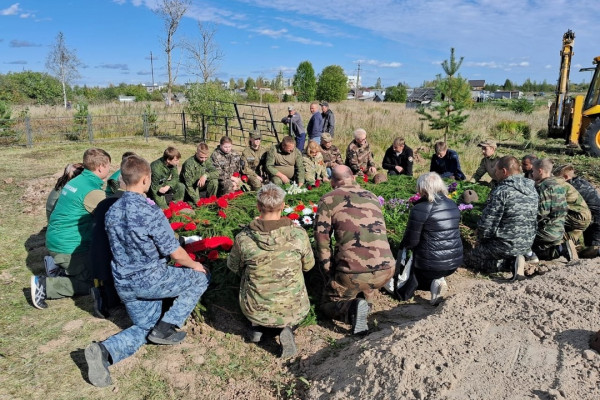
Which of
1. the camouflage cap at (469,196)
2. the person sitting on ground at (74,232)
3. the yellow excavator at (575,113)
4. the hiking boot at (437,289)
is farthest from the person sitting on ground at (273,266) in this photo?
the yellow excavator at (575,113)

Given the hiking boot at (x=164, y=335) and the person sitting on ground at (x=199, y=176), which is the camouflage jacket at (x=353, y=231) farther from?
the person sitting on ground at (x=199, y=176)

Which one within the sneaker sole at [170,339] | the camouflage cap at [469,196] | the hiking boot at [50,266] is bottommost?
the sneaker sole at [170,339]

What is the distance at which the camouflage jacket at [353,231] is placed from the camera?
142 inches

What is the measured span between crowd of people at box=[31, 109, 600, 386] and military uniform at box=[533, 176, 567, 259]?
1 centimetres

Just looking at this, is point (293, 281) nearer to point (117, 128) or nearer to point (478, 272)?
point (478, 272)

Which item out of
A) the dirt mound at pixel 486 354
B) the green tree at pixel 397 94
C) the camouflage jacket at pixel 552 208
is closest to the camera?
the dirt mound at pixel 486 354

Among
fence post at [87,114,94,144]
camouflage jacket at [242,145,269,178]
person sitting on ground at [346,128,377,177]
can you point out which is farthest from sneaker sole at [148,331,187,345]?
fence post at [87,114,94,144]

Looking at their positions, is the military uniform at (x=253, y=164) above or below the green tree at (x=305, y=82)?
below

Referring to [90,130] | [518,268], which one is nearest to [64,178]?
[518,268]

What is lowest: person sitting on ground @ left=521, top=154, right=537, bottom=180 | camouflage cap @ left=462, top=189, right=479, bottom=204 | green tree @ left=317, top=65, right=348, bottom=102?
camouflage cap @ left=462, top=189, right=479, bottom=204

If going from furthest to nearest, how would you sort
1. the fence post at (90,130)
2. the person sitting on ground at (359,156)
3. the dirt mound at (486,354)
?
the fence post at (90,130) < the person sitting on ground at (359,156) < the dirt mound at (486,354)

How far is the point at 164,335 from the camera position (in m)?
3.52

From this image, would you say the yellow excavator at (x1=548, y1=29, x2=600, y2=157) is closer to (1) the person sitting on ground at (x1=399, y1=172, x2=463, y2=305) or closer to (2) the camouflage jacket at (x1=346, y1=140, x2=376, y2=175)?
(2) the camouflage jacket at (x1=346, y1=140, x2=376, y2=175)

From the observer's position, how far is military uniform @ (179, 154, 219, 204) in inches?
261
